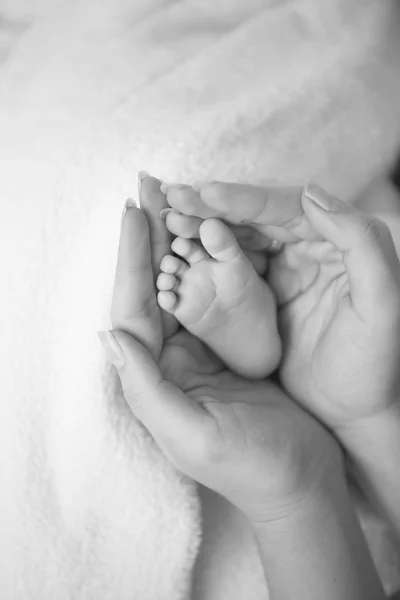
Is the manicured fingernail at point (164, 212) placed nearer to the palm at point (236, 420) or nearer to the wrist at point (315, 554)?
the palm at point (236, 420)

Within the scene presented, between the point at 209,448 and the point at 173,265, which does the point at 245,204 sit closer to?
the point at 173,265

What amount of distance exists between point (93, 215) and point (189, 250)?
12 cm

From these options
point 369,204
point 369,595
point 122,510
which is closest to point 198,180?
point 369,204

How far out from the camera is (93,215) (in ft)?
1.95

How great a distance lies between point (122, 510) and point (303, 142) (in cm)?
43

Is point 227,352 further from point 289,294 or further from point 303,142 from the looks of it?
point 303,142

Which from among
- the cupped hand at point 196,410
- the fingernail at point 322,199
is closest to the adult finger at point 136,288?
the cupped hand at point 196,410

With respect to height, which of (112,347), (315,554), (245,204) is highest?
Answer: (245,204)

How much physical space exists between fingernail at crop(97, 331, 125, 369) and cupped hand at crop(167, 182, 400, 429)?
13 cm

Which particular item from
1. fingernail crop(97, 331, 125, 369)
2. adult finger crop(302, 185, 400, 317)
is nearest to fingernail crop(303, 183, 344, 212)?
adult finger crop(302, 185, 400, 317)

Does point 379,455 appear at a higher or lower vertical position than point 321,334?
lower

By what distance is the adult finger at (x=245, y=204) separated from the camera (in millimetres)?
498

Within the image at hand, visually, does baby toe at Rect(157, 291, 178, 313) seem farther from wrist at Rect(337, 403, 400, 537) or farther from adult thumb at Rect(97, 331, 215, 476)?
wrist at Rect(337, 403, 400, 537)

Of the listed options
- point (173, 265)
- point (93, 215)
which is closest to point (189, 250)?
point (173, 265)
